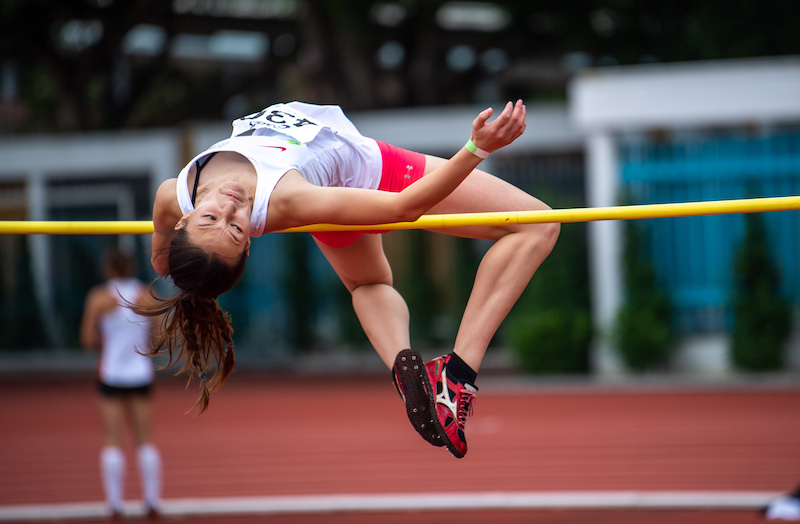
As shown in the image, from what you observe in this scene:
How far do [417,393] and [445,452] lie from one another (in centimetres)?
520

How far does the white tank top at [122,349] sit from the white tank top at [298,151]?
3.16m

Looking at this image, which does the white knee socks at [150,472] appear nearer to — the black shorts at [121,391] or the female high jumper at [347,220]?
the black shorts at [121,391]

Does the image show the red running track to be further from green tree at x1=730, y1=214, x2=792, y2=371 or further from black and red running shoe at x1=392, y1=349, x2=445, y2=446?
black and red running shoe at x1=392, y1=349, x2=445, y2=446

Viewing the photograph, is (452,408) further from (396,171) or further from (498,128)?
(498,128)

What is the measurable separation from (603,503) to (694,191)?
5100 mm

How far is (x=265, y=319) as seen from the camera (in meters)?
12.9

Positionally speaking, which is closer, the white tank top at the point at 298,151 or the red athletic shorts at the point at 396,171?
the white tank top at the point at 298,151

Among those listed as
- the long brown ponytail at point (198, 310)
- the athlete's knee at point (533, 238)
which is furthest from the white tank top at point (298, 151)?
the athlete's knee at point (533, 238)

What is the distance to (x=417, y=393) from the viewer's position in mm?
2863

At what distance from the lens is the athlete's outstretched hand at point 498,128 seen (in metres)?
2.51

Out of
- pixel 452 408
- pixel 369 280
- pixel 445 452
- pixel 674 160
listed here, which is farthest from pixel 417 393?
pixel 674 160

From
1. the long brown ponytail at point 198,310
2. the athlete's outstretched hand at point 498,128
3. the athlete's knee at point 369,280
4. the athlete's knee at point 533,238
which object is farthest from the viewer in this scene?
the athlete's knee at point 369,280

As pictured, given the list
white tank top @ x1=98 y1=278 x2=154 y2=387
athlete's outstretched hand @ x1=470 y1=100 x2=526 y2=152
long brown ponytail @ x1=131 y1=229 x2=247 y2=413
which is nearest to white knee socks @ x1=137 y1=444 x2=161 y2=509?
white tank top @ x1=98 y1=278 x2=154 y2=387

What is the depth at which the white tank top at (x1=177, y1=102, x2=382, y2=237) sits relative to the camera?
269 centimetres
